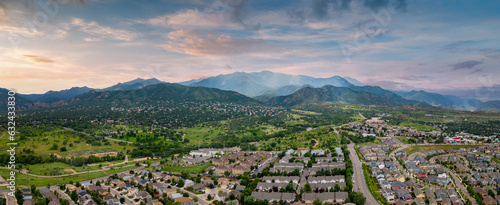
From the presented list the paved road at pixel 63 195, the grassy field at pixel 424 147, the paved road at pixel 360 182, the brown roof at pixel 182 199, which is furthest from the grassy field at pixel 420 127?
the paved road at pixel 63 195

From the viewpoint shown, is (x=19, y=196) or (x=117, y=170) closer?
(x=19, y=196)

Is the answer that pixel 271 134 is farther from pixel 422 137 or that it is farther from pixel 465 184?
pixel 465 184

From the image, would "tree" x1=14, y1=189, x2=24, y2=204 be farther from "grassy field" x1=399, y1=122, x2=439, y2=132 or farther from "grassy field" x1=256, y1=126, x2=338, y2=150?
"grassy field" x1=399, y1=122, x2=439, y2=132

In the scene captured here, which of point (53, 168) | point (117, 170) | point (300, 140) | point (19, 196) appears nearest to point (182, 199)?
point (19, 196)

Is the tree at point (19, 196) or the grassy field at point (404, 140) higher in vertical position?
the grassy field at point (404, 140)

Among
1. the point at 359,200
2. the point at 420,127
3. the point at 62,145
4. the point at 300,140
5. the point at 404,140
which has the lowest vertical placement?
the point at 359,200

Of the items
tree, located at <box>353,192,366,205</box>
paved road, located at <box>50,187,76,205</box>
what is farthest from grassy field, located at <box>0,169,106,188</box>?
tree, located at <box>353,192,366,205</box>

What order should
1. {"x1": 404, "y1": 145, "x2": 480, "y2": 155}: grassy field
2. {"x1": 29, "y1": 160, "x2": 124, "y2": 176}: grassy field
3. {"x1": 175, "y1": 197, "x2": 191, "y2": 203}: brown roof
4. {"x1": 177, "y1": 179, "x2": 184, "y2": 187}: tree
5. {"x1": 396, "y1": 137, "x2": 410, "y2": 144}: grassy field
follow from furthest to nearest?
1. {"x1": 396, "y1": 137, "x2": 410, "y2": 144}: grassy field
2. {"x1": 404, "y1": 145, "x2": 480, "y2": 155}: grassy field
3. {"x1": 29, "y1": 160, "x2": 124, "y2": 176}: grassy field
4. {"x1": 177, "y1": 179, "x2": 184, "y2": 187}: tree
5. {"x1": 175, "y1": 197, "x2": 191, "y2": 203}: brown roof

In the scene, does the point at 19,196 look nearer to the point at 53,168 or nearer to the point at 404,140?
the point at 53,168

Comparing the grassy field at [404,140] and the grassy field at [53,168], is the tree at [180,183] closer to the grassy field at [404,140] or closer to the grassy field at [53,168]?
the grassy field at [53,168]

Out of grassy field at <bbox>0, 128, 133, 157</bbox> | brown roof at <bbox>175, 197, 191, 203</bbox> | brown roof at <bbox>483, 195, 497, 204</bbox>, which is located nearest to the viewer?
brown roof at <bbox>483, 195, 497, 204</bbox>

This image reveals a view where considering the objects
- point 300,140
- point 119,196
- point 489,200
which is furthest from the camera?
point 300,140

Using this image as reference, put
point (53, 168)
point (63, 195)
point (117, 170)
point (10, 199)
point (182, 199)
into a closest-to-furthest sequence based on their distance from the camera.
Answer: point (10, 199) → point (182, 199) → point (63, 195) → point (53, 168) → point (117, 170)
